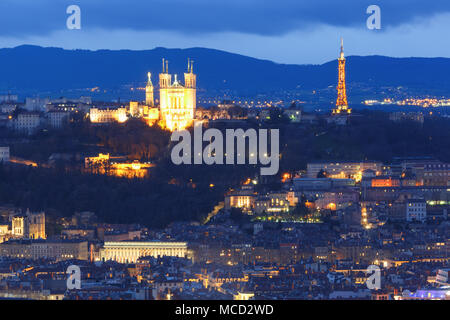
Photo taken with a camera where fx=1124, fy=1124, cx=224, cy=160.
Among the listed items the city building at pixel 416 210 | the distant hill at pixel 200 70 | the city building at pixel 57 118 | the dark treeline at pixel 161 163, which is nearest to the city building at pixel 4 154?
the dark treeline at pixel 161 163

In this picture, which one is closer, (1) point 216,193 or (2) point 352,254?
(2) point 352,254

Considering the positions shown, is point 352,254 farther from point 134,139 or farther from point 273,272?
point 134,139

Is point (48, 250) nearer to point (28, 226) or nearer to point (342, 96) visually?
point (28, 226)

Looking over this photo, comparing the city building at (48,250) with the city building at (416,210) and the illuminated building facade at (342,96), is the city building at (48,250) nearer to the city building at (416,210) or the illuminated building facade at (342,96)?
the city building at (416,210)

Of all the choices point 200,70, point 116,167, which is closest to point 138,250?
point 116,167

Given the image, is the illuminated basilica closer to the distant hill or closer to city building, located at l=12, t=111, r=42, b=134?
city building, located at l=12, t=111, r=42, b=134
